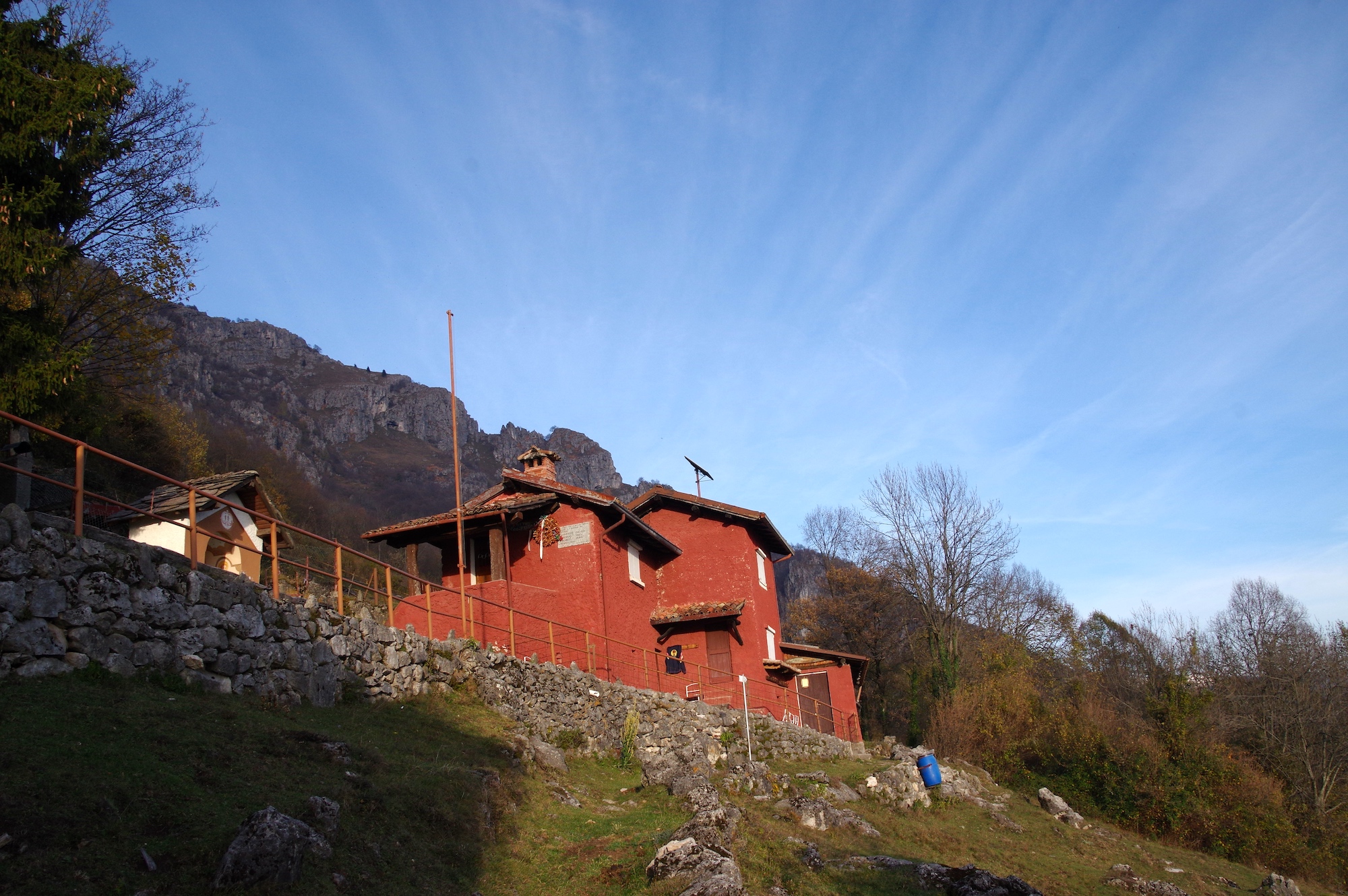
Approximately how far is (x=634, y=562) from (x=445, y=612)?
23.1 feet

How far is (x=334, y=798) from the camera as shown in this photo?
320 inches

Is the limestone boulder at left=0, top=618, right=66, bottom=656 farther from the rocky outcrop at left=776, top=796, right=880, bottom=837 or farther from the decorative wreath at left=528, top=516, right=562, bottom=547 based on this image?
the decorative wreath at left=528, top=516, right=562, bottom=547

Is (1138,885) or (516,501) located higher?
(516,501)

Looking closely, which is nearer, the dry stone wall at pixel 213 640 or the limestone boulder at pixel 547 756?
the dry stone wall at pixel 213 640

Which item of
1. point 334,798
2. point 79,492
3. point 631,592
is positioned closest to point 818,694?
point 631,592

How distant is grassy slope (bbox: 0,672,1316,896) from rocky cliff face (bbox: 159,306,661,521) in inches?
3002

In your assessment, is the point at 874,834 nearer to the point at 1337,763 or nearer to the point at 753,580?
the point at 753,580

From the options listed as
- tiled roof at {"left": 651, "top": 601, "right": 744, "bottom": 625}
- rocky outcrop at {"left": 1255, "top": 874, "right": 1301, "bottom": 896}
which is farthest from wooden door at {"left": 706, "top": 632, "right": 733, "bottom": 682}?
rocky outcrop at {"left": 1255, "top": 874, "right": 1301, "bottom": 896}

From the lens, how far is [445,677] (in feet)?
48.7

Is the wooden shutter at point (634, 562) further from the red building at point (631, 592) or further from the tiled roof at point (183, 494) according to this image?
the tiled roof at point (183, 494)

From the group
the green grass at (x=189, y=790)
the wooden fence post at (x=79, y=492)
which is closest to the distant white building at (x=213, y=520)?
the wooden fence post at (x=79, y=492)

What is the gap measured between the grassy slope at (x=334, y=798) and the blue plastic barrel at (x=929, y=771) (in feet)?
16.1

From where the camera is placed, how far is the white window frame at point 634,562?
85.3 ft

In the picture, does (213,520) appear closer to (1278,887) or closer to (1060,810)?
(1060,810)
